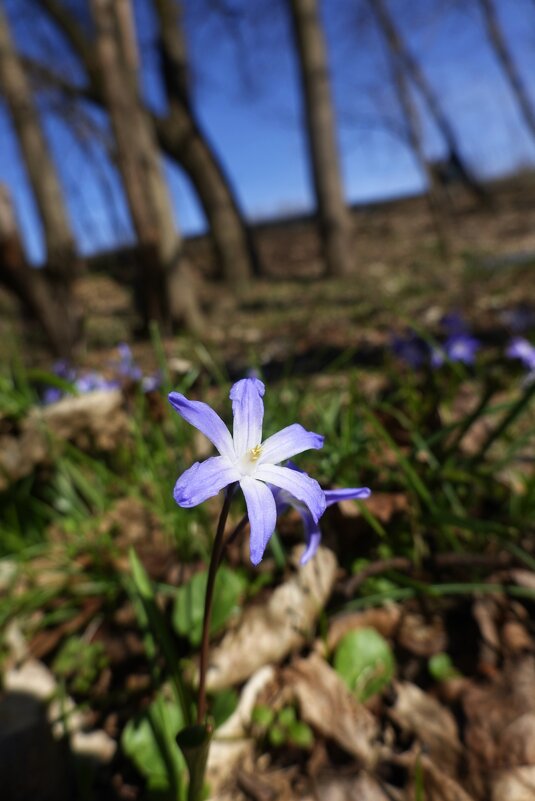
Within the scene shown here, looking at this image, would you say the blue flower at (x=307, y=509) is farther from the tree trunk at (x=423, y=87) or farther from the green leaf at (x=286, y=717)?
the tree trunk at (x=423, y=87)

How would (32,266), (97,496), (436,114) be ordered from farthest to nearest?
1. (436,114)
2. (32,266)
3. (97,496)

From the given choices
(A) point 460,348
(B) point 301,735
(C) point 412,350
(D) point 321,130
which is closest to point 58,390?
(C) point 412,350

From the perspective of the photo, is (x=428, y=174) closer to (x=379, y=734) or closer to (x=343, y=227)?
(x=343, y=227)

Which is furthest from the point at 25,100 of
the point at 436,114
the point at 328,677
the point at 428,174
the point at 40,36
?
the point at 436,114

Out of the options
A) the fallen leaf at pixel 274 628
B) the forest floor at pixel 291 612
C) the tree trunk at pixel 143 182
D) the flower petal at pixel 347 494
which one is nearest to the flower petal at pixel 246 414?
the flower petal at pixel 347 494

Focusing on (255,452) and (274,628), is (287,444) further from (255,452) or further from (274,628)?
(274,628)

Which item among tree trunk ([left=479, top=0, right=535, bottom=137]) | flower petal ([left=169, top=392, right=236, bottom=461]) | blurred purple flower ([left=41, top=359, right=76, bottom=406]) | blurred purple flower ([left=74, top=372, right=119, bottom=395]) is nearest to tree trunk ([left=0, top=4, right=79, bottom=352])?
blurred purple flower ([left=41, top=359, right=76, bottom=406])
